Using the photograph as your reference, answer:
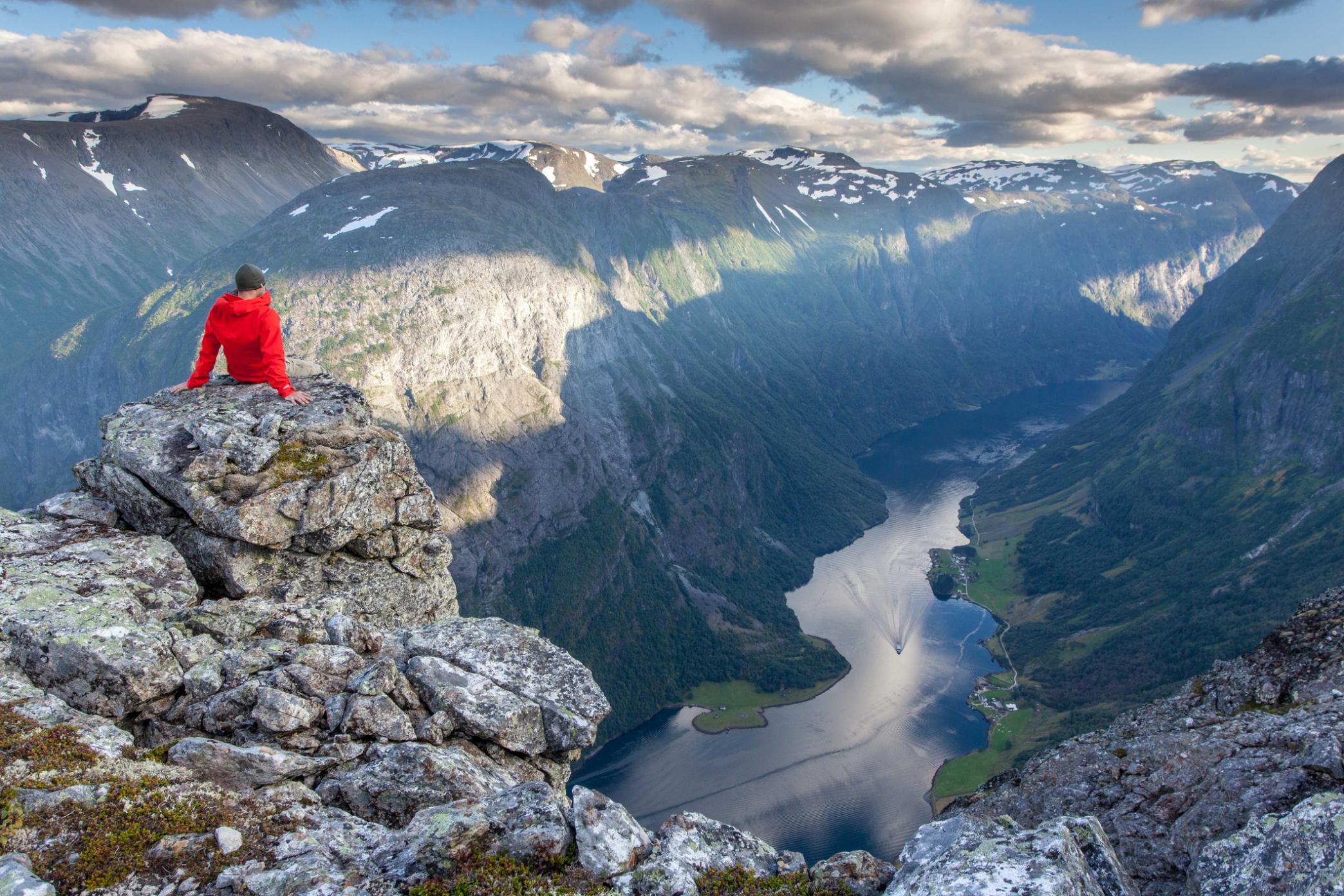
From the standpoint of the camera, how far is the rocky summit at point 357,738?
498 inches

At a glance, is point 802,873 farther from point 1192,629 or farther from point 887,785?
point 1192,629

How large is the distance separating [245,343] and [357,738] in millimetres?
13816

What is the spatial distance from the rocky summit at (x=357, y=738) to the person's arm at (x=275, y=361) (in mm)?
783

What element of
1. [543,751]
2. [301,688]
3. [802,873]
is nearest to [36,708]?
[301,688]

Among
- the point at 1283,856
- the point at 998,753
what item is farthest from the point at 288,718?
the point at 998,753

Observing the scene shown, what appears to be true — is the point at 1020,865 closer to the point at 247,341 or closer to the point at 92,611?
the point at 92,611

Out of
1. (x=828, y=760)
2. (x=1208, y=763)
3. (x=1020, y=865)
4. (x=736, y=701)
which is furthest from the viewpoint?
(x=736, y=701)

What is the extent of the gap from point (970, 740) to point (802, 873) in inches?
6384

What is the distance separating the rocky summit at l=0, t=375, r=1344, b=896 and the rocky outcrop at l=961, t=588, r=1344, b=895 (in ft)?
0.30

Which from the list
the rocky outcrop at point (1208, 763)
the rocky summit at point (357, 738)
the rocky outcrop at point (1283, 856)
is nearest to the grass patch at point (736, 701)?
the rocky outcrop at point (1208, 763)

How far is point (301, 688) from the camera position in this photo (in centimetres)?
1748

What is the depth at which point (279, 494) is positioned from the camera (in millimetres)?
22812

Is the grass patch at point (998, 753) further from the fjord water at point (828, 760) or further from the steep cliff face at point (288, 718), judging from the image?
the steep cliff face at point (288, 718)

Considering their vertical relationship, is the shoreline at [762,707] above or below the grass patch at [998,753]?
below
